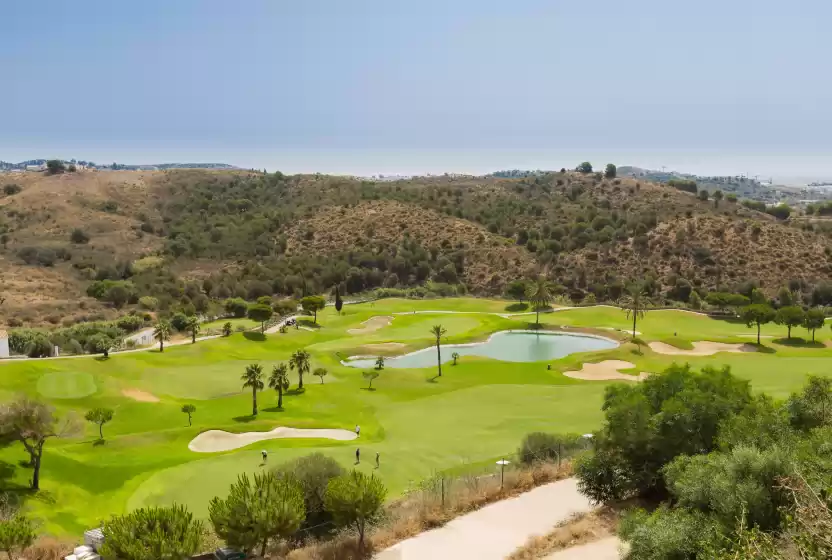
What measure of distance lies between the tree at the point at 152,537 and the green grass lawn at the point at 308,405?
29.7 feet

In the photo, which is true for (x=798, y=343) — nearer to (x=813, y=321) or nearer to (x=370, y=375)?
(x=813, y=321)

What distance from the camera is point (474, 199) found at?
140 meters

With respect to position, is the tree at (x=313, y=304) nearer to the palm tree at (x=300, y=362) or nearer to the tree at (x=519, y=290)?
the tree at (x=519, y=290)

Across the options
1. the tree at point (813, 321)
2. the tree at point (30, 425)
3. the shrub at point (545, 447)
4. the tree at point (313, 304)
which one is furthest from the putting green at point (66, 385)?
the tree at point (813, 321)

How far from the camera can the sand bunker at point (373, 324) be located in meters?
75.0

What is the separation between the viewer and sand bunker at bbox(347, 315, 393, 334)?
75.0 m

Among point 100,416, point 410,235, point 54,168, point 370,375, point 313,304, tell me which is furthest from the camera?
point 54,168

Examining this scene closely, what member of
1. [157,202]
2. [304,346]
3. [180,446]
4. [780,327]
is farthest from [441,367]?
[157,202]

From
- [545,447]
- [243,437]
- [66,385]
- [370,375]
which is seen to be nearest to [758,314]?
[370,375]

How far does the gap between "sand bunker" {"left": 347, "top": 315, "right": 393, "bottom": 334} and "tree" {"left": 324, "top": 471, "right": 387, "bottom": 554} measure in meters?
54.6

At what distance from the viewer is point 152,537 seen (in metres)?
16.5

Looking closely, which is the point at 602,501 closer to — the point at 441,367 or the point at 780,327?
the point at 441,367

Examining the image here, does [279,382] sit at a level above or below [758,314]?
below

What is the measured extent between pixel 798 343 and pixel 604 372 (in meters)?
23.3
